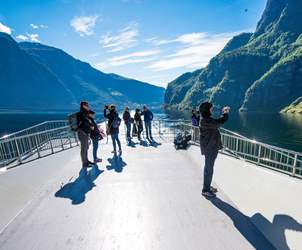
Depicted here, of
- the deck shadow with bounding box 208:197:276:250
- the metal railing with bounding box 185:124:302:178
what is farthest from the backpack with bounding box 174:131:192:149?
the deck shadow with bounding box 208:197:276:250

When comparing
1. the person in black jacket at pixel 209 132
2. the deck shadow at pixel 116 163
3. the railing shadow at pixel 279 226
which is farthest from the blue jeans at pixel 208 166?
the deck shadow at pixel 116 163

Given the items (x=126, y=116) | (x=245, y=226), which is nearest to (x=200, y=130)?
(x=245, y=226)

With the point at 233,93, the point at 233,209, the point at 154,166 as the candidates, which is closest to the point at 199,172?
the point at 154,166

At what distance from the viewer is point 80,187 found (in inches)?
247

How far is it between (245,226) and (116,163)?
202 inches

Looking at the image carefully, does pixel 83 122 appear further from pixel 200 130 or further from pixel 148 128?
pixel 148 128

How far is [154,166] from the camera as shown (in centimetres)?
800

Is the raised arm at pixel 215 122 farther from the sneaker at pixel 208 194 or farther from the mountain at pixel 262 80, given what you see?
the mountain at pixel 262 80

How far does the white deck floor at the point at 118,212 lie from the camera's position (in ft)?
12.9

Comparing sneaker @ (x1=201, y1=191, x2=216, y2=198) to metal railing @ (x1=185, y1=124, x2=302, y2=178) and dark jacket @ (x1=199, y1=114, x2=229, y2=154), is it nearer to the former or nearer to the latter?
dark jacket @ (x1=199, y1=114, x2=229, y2=154)

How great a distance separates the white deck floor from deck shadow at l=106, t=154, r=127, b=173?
11 cm

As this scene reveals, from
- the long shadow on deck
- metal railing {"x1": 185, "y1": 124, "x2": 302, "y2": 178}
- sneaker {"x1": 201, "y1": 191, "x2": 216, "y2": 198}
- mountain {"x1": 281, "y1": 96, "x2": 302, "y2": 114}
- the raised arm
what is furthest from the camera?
mountain {"x1": 281, "y1": 96, "x2": 302, "y2": 114}

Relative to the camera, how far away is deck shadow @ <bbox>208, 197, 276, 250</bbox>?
150 inches

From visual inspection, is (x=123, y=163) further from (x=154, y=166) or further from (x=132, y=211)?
(x=132, y=211)
